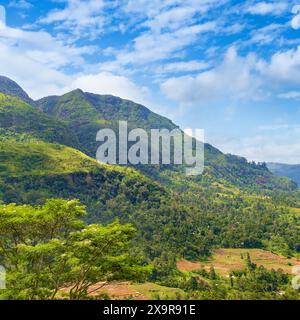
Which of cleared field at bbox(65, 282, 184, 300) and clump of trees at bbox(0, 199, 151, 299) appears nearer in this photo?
clump of trees at bbox(0, 199, 151, 299)

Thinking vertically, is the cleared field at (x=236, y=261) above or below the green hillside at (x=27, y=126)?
below

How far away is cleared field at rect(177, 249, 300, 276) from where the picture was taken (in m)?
83.6

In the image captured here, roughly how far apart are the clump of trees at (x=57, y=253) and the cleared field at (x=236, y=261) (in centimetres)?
6601

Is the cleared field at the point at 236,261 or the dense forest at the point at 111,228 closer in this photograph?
the dense forest at the point at 111,228

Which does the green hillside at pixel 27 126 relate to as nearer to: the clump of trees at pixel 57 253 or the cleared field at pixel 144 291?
the cleared field at pixel 144 291

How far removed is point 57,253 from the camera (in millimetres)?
16500

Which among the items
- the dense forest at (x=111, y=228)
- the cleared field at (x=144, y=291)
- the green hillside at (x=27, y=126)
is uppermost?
the green hillside at (x=27, y=126)

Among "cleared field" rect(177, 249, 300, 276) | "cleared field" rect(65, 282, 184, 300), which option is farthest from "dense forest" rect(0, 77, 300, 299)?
"cleared field" rect(177, 249, 300, 276)

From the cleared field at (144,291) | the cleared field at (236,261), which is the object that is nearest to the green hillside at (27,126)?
the cleared field at (236,261)

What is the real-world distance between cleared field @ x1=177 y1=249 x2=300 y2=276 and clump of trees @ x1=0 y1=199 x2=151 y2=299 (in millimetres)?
66009

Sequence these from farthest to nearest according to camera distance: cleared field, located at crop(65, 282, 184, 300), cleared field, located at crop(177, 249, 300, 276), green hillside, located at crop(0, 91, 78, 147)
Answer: green hillside, located at crop(0, 91, 78, 147)
cleared field, located at crop(177, 249, 300, 276)
cleared field, located at crop(65, 282, 184, 300)

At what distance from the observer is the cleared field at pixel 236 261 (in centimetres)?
8356

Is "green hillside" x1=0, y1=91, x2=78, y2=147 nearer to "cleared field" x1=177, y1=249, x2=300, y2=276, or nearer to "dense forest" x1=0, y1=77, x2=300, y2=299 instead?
"dense forest" x1=0, y1=77, x2=300, y2=299
